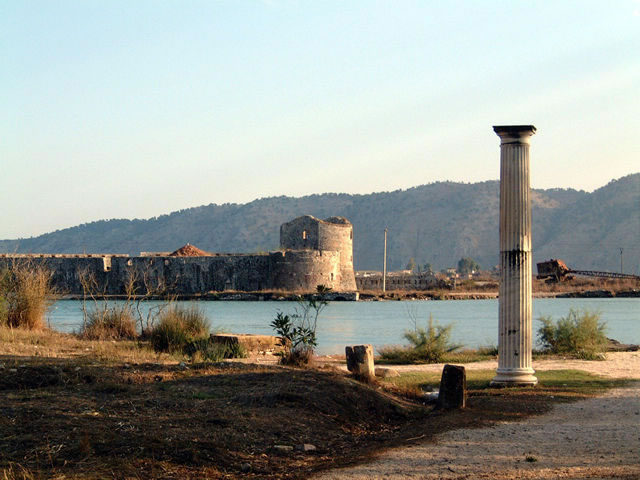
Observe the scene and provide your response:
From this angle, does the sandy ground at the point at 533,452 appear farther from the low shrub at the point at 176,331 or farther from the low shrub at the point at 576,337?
the low shrub at the point at 576,337

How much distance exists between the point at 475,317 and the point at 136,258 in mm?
28684

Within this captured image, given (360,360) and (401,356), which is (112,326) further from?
(360,360)

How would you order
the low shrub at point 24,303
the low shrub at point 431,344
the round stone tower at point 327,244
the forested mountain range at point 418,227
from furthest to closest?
the forested mountain range at point 418,227 → the round stone tower at point 327,244 → the low shrub at point 431,344 → the low shrub at point 24,303

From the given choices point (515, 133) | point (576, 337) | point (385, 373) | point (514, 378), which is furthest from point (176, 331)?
point (576, 337)

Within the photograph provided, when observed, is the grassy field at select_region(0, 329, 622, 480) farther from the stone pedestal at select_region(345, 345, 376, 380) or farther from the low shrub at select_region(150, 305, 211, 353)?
the low shrub at select_region(150, 305, 211, 353)

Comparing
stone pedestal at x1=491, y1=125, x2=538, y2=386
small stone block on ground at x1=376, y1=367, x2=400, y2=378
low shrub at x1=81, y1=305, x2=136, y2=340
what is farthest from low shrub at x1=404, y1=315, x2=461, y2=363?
low shrub at x1=81, y1=305, x2=136, y2=340

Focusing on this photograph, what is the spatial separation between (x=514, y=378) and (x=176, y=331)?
19.6ft

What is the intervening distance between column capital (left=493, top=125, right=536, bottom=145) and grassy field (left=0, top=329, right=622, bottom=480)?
315 cm

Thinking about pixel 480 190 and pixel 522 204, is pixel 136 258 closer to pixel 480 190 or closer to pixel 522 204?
pixel 522 204

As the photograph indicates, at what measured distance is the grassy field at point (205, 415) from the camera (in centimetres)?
666

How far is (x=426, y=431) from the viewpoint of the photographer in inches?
329

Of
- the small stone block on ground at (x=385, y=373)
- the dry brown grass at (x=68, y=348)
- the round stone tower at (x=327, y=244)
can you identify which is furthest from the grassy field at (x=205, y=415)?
the round stone tower at (x=327, y=244)

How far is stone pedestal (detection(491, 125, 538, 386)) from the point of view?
1174 centimetres

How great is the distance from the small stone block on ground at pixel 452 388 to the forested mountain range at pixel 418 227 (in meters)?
109
